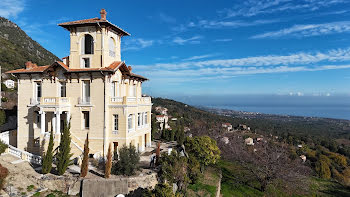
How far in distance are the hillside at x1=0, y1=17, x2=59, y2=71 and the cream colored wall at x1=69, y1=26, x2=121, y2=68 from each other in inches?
2217

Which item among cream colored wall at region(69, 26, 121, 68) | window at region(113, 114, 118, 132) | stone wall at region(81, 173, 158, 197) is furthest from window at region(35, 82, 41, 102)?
stone wall at region(81, 173, 158, 197)

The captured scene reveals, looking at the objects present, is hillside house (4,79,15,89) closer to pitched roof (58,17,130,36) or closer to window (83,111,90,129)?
pitched roof (58,17,130,36)

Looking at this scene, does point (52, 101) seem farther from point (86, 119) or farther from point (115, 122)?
point (115, 122)

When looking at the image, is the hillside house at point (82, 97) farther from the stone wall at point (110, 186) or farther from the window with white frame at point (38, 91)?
the stone wall at point (110, 186)

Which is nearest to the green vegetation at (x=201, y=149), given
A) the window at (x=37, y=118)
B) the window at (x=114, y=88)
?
the window at (x=114, y=88)

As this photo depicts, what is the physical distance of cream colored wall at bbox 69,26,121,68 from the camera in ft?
74.3

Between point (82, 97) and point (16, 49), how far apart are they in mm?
83601

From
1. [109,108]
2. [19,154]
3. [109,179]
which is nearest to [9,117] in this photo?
[19,154]

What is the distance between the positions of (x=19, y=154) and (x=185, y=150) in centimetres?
1421

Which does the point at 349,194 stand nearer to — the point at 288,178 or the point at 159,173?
the point at 288,178

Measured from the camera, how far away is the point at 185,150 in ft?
78.0

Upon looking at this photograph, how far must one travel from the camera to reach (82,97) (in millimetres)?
22750

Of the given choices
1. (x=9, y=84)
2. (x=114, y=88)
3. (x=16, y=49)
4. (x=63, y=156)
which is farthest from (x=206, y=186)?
(x=16, y=49)

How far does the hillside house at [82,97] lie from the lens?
22.1 metres
